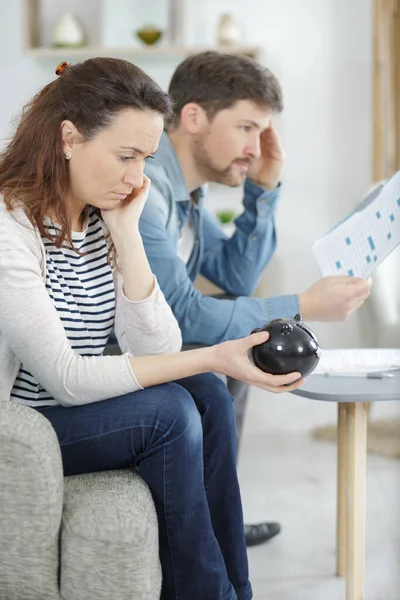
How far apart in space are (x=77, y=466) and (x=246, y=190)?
110 cm

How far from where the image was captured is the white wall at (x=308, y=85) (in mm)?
3580

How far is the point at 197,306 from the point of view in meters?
1.76

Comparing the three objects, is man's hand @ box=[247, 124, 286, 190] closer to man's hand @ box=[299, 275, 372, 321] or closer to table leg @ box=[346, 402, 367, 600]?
man's hand @ box=[299, 275, 372, 321]

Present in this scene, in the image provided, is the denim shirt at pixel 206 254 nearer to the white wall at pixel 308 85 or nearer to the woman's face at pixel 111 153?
the woman's face at pixel 111 153

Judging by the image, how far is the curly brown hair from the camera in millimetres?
1355

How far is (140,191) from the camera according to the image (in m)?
1.49

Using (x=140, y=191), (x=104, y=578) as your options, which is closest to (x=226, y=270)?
(x=140, y=191)

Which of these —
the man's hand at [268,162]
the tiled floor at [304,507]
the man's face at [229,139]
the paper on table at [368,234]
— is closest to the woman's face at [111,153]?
the paper on table at [368,234]

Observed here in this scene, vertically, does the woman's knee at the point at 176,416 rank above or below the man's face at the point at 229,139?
below

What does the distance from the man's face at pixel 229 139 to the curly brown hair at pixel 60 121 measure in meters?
0.58

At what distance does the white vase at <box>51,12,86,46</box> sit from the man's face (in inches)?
66.7

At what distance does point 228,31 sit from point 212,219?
1474 mm

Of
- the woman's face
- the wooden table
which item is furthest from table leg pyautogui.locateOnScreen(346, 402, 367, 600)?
the woman's face

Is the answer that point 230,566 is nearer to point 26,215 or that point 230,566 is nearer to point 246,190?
point 26,215
